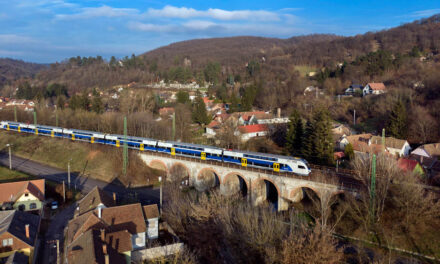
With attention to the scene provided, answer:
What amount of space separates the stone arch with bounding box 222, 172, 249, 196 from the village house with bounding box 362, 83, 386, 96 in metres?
44.4

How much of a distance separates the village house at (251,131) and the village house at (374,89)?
30.0 meters

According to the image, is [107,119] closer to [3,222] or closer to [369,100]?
[3,222]

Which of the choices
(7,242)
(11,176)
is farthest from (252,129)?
(7,242)

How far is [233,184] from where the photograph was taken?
114ft

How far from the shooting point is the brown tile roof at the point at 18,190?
2925 centimetres

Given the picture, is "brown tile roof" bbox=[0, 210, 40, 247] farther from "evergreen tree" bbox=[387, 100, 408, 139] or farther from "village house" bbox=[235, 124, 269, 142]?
"evergreen tree" bbox=[387, 100, 408, 139]

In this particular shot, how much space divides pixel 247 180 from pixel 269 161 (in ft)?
9.84

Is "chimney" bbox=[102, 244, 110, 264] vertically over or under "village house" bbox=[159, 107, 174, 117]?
under

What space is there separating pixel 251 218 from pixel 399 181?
43.9 ft

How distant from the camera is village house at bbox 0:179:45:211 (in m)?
28.9

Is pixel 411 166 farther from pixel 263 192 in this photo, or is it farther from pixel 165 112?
pixel 165 112

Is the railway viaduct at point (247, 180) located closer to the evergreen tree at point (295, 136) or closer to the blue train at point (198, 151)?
the blue train at point (198, 151)

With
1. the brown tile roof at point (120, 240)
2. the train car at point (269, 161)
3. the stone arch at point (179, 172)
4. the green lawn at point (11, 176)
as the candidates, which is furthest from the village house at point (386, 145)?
→ the green lawn at point (11, 176)

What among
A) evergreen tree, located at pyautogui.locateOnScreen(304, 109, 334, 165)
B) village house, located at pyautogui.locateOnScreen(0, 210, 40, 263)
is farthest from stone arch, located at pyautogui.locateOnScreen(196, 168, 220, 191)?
village house, located at pyautogui.locateOnScreen(0, 210, 40, 263)
